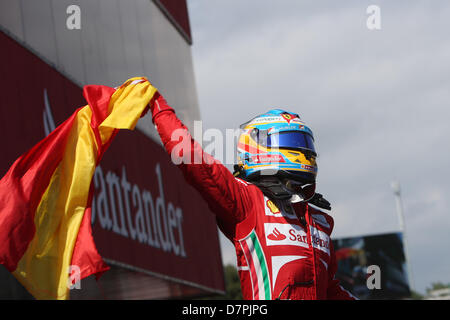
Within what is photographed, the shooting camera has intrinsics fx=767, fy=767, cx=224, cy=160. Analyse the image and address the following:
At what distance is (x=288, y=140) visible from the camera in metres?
4.32

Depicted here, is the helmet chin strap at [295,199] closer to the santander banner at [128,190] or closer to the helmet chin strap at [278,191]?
the helmet chin strap at [278,191]

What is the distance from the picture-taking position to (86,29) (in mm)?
13414

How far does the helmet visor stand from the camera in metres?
4.31

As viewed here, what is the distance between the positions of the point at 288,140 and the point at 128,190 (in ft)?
33.5

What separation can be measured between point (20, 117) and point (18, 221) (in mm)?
5539

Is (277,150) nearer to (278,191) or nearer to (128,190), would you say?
(278,191)

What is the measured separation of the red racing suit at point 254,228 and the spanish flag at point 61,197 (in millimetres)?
543

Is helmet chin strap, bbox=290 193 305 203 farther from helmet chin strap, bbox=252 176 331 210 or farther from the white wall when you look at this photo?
the white wall

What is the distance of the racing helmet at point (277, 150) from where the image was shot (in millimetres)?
4281

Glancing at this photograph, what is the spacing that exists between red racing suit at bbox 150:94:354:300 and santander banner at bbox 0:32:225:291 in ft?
19.0
